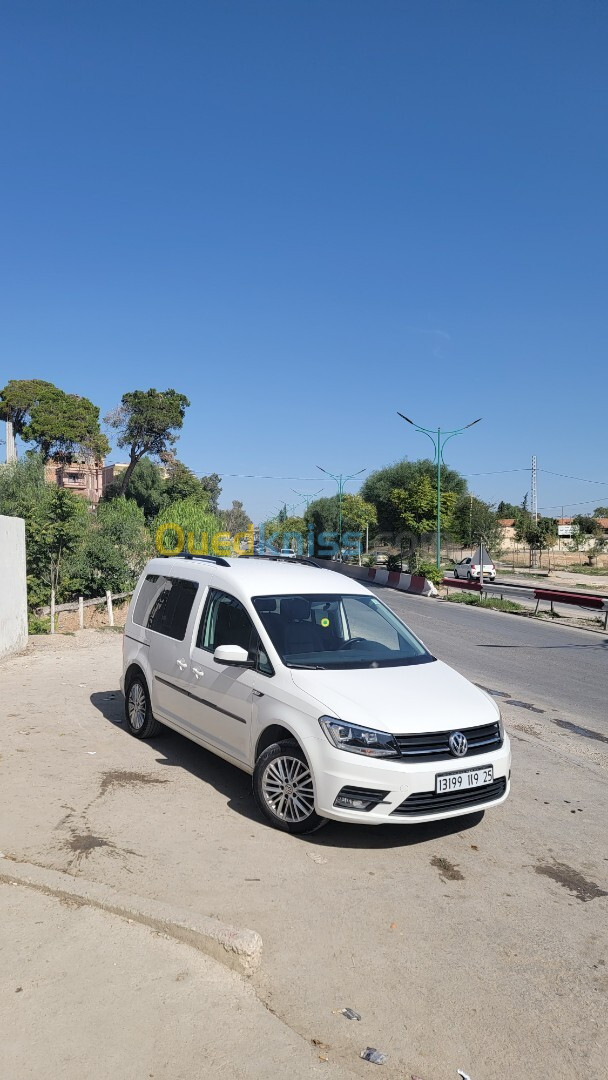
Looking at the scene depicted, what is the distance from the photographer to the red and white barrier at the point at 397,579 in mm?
36250

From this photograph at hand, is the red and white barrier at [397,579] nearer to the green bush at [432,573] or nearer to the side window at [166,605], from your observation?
the green bush at [432,573]

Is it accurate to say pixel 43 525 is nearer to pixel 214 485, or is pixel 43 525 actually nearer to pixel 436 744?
pixel 436 744

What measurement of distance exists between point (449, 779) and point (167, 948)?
6.28 feet

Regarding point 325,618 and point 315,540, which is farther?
point 315,540

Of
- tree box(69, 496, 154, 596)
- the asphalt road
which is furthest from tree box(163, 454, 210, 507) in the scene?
the asphalt road

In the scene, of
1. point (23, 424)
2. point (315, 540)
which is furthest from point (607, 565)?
point (23, 424)

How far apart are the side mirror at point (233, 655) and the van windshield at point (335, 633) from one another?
0.78 ft

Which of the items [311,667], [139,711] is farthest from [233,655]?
[139,711]

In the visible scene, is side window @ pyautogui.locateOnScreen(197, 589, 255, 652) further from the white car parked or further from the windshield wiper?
the windshield wiper

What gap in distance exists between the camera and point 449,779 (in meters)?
4.66

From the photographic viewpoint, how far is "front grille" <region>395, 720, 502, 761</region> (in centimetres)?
461

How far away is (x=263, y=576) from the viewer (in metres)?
6.25

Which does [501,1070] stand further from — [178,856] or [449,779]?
[178,856]

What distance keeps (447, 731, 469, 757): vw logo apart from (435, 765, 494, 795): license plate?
0.36 ft
